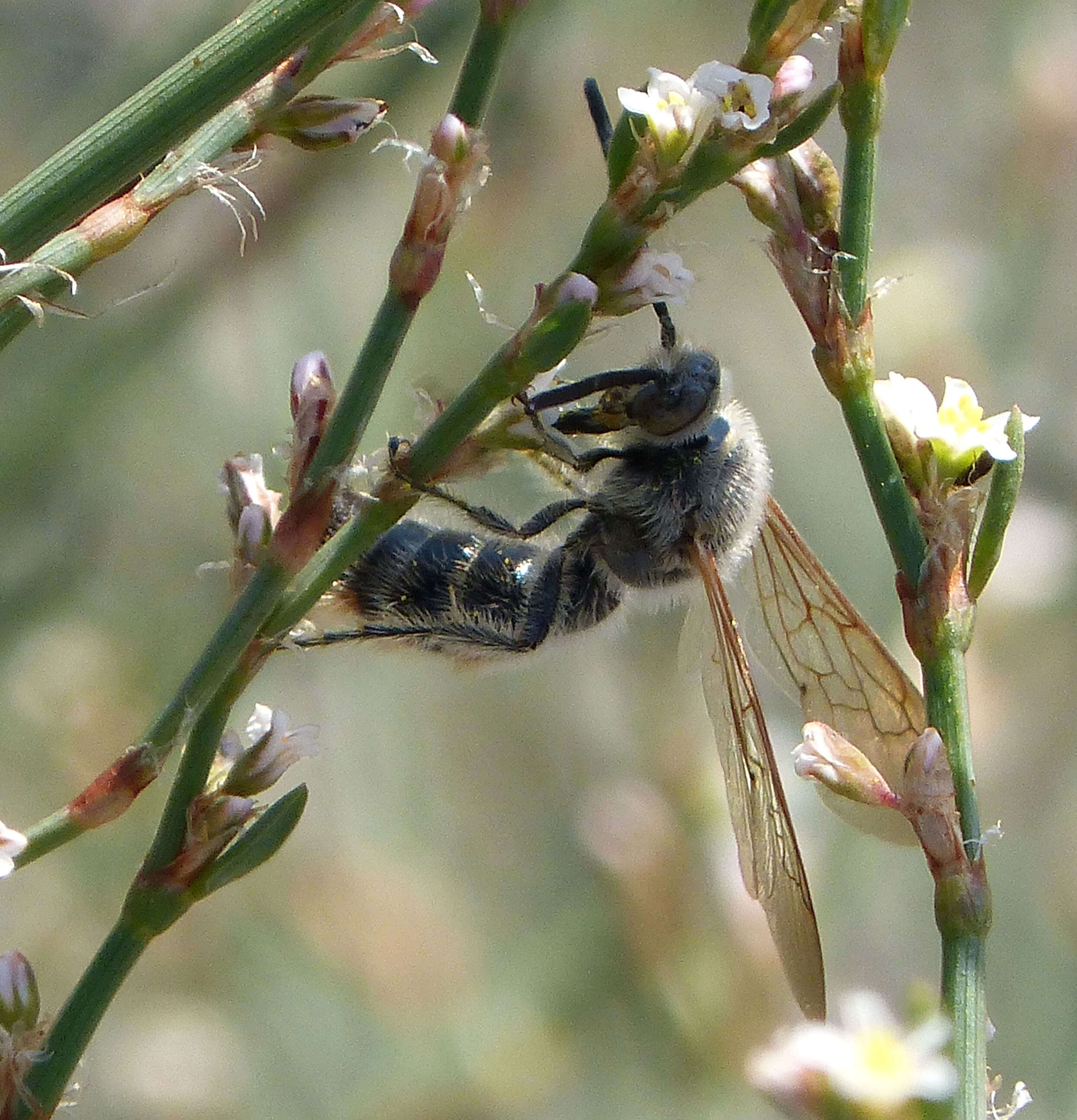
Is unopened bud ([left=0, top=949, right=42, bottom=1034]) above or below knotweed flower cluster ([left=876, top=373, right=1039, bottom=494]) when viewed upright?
below

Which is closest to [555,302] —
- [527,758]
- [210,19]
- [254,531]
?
[254,531]

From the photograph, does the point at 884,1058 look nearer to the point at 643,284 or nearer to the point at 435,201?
the point at 643,284

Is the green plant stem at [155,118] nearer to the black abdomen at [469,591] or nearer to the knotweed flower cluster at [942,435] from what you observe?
the knotweed flower cluster at [942,435]

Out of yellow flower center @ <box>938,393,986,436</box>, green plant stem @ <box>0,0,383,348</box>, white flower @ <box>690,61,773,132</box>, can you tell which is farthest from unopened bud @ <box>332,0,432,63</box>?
yellow flower center @ <box>938,393,986,436</box>

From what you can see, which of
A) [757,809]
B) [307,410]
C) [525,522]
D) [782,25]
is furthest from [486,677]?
[782,25]

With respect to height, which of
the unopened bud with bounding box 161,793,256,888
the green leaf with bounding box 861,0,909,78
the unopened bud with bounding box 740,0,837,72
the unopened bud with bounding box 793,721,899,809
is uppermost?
the green leaf with bounding box 861,0,909,78

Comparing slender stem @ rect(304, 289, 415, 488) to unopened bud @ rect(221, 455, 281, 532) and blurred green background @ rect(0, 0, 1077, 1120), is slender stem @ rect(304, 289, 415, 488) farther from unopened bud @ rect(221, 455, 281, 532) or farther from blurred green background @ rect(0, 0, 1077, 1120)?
blurred green background @ rect(0, 0, 1077, 1120)
